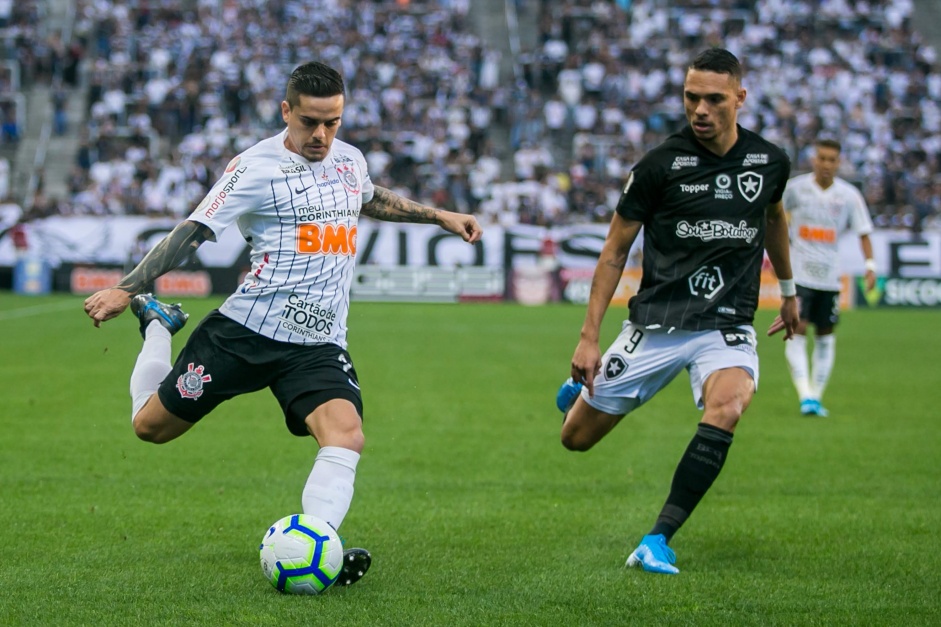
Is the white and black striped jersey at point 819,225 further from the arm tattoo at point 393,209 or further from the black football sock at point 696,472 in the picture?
the arm tattoo at point 393,209

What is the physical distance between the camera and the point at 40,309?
75.7 ft

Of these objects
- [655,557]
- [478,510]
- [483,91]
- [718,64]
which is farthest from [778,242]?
[483,91]

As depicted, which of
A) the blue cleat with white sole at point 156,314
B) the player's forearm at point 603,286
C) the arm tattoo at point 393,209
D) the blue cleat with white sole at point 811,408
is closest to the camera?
the player's forearm at point 603,286

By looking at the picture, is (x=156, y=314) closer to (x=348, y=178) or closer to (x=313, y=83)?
(x=348, y=178)

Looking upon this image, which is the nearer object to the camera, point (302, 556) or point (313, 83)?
point (302, 556)

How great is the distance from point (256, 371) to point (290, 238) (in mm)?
645

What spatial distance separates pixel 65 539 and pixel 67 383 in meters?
7.10

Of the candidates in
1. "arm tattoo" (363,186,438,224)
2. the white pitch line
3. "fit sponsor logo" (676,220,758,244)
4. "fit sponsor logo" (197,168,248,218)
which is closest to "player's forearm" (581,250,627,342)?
"fit sponsor logo" (676,220,758,244)

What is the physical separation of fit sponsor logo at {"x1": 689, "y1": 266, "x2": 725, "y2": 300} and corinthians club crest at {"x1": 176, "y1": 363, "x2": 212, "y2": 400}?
2456mm


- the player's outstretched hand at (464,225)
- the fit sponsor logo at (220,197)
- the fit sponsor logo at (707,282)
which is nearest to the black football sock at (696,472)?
the fit sponsor logo at (707,282)

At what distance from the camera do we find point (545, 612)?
5074 mm

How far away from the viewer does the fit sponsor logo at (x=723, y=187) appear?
6.21 metres

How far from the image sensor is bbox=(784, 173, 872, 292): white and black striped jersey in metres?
12.0

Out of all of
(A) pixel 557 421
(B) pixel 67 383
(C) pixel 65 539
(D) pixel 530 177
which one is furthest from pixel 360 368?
(D) pixel 530 177
